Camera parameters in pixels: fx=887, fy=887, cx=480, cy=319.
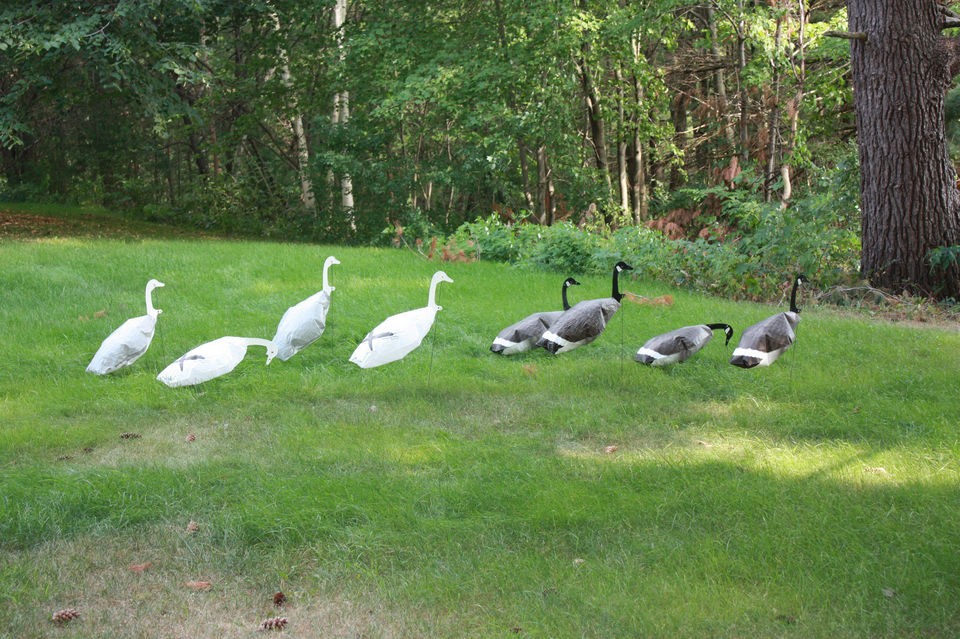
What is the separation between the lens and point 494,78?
18.1 meters

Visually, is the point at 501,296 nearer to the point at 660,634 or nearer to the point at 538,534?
the point at 538,534

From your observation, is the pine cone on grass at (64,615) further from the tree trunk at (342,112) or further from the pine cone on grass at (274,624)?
the tree trunk at (342,112)

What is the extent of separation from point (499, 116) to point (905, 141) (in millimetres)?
8537

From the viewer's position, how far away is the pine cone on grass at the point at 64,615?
12.6ft

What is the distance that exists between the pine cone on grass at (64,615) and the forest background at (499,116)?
9786 mm

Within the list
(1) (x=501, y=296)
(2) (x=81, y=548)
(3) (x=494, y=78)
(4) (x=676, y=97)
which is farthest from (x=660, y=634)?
(4) (x=676, y=97)

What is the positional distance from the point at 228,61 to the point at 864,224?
1656 centimetres

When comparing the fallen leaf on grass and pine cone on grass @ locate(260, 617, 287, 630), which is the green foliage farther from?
pine cone on grass @ locate(260, 617, 287, 630)

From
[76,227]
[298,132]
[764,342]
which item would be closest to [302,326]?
[764,342]

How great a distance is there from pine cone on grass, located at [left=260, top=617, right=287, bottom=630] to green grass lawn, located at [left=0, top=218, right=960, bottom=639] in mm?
44

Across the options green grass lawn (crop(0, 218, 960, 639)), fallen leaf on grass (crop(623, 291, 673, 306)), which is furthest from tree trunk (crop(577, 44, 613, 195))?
green grass lawn (crop(0, 218, 960, 639))

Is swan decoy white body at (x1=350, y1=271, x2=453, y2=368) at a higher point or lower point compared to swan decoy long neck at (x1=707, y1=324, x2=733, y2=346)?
higher

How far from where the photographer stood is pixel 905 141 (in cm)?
1130

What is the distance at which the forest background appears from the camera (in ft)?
46.3
